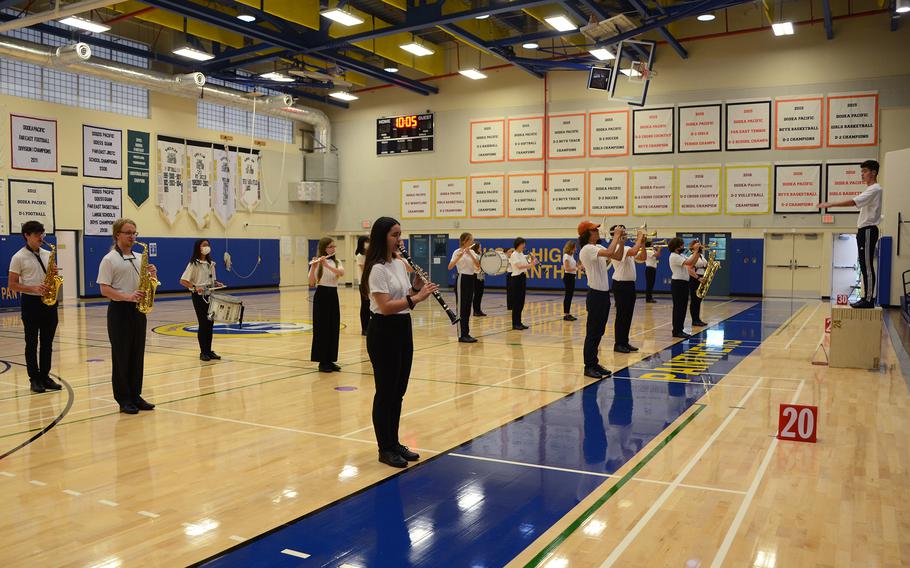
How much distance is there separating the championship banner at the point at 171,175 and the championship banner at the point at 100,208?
165cm

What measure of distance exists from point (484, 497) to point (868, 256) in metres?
7.21

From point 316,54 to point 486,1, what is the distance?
610 centimetres

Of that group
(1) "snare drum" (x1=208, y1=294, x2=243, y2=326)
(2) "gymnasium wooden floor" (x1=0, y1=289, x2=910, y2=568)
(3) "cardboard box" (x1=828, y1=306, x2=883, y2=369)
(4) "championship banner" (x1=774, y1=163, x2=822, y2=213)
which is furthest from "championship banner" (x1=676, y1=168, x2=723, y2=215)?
(1) "snare drum" (x1=208, y1=294, x2=243, y2=326)

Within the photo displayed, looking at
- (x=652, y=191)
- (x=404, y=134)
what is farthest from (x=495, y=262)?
(x=404, y=134)

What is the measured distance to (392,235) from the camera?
5.53m

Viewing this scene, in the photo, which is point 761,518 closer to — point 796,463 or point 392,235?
point 796,463

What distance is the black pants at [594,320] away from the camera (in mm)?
9477

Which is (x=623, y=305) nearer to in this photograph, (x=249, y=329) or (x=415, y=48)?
(x=249, y=329)

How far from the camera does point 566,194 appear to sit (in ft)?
89.9

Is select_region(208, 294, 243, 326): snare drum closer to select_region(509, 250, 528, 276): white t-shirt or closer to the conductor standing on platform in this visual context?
select_region(509, 250, 528, 276): white t-shirt

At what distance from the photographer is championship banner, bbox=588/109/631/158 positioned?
26.3 metres

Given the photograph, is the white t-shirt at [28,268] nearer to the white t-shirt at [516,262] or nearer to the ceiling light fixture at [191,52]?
the white t-shirt at [516,262]

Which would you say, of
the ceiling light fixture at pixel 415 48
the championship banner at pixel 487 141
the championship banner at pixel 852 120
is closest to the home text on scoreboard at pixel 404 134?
the championship banner at pixel 487 141

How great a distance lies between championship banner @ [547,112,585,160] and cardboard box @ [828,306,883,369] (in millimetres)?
17942
